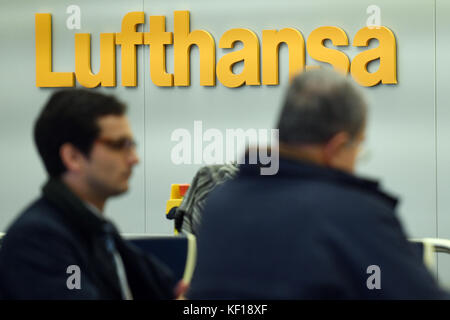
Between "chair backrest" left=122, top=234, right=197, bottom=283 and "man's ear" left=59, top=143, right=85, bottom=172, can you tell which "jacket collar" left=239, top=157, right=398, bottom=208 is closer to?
"man's ear" left=59, top=143, right=85, bottom=172

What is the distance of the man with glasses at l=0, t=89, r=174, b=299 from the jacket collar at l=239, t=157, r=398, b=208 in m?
0.35

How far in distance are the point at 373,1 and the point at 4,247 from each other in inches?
169

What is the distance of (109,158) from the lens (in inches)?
52.2

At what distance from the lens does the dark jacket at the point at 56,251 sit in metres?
1.20

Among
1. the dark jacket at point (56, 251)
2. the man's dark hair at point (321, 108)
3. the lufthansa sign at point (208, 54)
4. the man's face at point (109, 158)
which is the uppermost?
the lufthansa sign at point (208, 54)

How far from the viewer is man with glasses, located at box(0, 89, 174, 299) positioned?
121 centimetres

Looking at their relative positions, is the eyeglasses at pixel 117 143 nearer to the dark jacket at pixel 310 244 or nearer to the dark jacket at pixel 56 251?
the dark jacket at pixel 56 251

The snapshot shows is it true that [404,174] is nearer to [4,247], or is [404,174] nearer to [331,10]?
[331,10]

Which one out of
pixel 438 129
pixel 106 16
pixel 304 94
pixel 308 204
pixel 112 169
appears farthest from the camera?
pixel 106 16

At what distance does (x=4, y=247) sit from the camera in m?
1.22

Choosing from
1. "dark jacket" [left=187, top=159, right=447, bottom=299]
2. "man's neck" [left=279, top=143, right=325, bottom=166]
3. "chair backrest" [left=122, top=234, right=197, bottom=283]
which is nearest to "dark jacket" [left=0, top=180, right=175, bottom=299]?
"dark jacket" [left=187, top=159, right=447, bottom=299]

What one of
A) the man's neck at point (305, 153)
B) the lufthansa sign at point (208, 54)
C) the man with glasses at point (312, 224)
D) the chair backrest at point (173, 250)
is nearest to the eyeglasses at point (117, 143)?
the man with glasses at point (312, 224)
